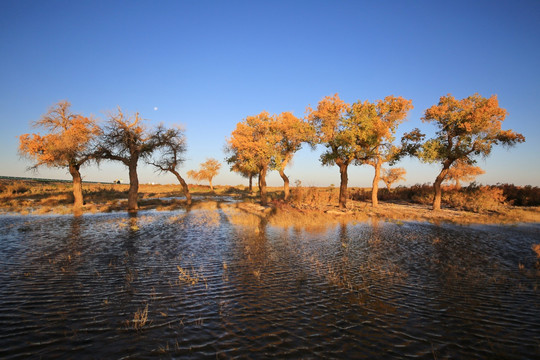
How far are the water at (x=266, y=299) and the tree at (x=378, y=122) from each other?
16840 millimetres

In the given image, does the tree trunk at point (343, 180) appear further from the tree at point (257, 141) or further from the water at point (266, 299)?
the water at point (266, 299)

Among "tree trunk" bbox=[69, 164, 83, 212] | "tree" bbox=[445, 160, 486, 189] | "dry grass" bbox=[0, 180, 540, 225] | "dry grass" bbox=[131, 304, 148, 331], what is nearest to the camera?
"dry grass" bbox=[131, 304, 148, 331]

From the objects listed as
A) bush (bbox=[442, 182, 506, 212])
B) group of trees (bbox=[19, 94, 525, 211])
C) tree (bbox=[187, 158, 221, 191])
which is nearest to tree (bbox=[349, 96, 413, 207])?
group of trees (bbox=[19, 94, 525, 211])

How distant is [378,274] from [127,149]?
28.9m

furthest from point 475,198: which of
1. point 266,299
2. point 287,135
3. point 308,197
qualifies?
point 266,299

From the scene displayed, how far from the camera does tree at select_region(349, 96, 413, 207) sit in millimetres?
28291

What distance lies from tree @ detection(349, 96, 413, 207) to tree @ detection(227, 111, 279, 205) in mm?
9656

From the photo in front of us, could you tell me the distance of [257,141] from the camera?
33250 millimetres

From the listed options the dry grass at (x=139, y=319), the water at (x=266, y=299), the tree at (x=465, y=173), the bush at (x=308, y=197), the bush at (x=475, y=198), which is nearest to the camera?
the water at (x=266, y=299)

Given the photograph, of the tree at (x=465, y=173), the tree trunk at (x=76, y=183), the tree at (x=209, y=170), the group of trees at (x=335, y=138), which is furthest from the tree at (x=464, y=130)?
the tree at (x=209, y=170)

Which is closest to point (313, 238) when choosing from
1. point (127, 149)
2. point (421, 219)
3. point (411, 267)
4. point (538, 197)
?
point (411, 267)

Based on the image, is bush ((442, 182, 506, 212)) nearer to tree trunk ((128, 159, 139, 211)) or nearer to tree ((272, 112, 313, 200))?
tree ((272, 112, 313, 200))

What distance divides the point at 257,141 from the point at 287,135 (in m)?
4.36

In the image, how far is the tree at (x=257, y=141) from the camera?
1264 inches
